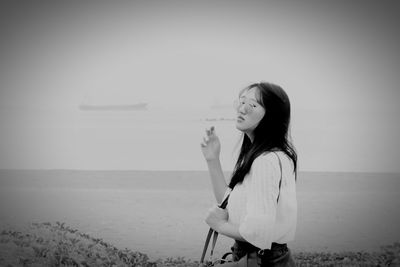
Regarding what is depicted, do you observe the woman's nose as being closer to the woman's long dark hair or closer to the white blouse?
the woman's long dark hair

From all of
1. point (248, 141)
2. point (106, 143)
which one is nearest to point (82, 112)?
point (106, 143)

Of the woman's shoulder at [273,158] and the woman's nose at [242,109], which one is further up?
the woman's nose at [242,109]

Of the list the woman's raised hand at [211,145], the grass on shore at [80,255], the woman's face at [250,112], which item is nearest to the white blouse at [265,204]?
the woman's face at [250,112]

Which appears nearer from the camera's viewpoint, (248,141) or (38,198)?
(248,141)

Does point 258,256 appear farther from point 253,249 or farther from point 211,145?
point 211,145

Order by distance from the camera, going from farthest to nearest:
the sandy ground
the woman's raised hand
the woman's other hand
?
1. the sandy ground
2. the woman's raised hand
3. the woman's other hand

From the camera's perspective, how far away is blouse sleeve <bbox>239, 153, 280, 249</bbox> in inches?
42.1

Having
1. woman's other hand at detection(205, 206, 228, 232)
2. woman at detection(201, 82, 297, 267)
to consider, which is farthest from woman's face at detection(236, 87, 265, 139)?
woman's other hand at detection(205, 206, 228, 232)

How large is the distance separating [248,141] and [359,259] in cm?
270

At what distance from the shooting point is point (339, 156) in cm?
526

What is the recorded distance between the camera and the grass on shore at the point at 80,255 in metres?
2.61

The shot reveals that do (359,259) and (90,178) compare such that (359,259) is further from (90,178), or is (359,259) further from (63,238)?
(90,178)

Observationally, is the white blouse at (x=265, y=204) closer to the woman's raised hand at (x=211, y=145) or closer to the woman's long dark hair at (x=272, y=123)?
the woman's long dark hair at (x=272, y=123)

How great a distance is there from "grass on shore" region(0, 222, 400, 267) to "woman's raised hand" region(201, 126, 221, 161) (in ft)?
5.44
